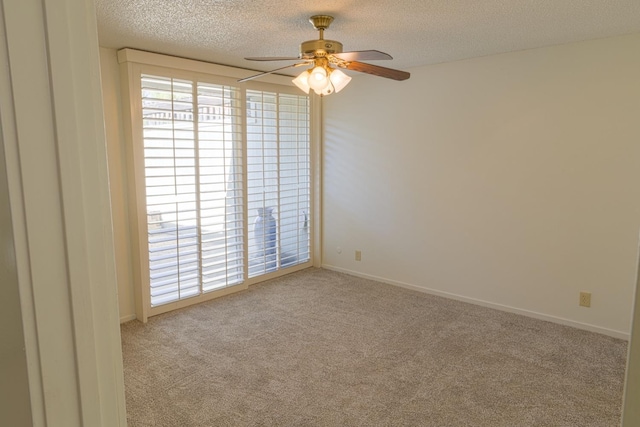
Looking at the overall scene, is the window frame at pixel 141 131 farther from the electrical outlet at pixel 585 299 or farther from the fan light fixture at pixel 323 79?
the electrical outlet at pixel 585 299

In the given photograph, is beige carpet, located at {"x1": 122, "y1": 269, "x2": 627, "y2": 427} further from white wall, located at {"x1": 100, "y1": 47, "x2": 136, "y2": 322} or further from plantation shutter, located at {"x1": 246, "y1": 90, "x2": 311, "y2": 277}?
plantation shutter, located at {"x1": 246, "y1": 90, "x2": 311, "y2": 277}

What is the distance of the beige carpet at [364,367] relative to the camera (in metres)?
2.48

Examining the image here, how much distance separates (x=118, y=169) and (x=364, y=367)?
2.63m

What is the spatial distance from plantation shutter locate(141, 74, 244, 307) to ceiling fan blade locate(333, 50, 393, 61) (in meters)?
1.86

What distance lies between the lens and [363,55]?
97.8 inches

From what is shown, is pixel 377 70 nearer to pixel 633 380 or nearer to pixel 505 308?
pixel 633 380

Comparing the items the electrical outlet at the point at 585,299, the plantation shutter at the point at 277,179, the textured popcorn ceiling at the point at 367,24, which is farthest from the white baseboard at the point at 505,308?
the textured popcorn ceiling at the point at 367,24

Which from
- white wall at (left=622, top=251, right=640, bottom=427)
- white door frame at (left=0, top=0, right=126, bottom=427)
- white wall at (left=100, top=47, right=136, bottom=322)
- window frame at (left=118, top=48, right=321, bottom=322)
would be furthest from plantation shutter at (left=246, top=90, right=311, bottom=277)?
white wall at (left=622, top=251, right=640, bottom=427)

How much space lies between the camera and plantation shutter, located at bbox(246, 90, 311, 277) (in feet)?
15.1

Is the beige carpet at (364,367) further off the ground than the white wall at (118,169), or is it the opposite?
the white wall at (118,169)

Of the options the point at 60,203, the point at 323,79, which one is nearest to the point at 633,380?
the point at 60,203

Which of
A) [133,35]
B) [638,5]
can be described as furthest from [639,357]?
[133,35]

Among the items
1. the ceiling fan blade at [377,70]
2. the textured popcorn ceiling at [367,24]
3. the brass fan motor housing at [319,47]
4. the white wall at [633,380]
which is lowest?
the white wall at [633,380]

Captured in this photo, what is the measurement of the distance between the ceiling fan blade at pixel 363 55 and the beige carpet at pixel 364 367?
6.81ft
